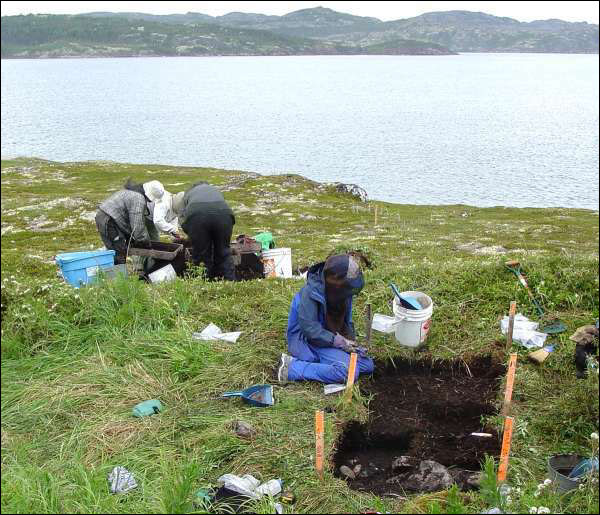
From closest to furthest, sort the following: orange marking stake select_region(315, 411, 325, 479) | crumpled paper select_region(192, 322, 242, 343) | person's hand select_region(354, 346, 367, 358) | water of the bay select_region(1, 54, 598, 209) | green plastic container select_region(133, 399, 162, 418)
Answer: orange marking stake select_region(315, 411, 325, 479) → green plastic container select_region(133, 399, 162, 418) → person's hand select_region(354, 346, 367, 358) → crumpled paper select_region(192, 322, 242, 343) → water of the bay select_region(1, 54, 598, 209)

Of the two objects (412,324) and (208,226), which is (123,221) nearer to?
(208,226)

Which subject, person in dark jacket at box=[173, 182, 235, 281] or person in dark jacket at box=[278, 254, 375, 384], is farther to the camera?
Result: person in dark jacket at box=[173, 182, 235, 281]

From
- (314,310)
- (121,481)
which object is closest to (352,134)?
(314,310)

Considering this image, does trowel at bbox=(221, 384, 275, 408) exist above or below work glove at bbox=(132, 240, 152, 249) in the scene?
below

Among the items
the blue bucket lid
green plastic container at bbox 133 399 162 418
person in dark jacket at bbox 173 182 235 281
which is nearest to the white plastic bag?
green plastic container at bbox 133 399 162 418

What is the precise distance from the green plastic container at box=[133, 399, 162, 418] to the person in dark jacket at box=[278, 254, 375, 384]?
1.51m

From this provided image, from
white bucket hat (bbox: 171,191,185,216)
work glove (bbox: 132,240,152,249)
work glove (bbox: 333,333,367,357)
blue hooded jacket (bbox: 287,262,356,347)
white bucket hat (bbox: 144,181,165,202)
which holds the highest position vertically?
white bucket hat (bbox: 144,181,165,202)

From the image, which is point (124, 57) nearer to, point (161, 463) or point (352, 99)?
point (352, 99)

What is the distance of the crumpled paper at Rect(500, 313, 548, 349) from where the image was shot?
764cm

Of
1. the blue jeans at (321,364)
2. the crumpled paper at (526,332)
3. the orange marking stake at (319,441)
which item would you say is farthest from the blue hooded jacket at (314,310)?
the crumpled paper at (526,332)

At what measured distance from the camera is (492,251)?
763 inches

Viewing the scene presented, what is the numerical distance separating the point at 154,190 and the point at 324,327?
15.8 ft

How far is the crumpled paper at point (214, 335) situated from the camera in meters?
7.76

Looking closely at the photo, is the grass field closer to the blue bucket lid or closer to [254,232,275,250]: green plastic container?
the blue bucket lid
